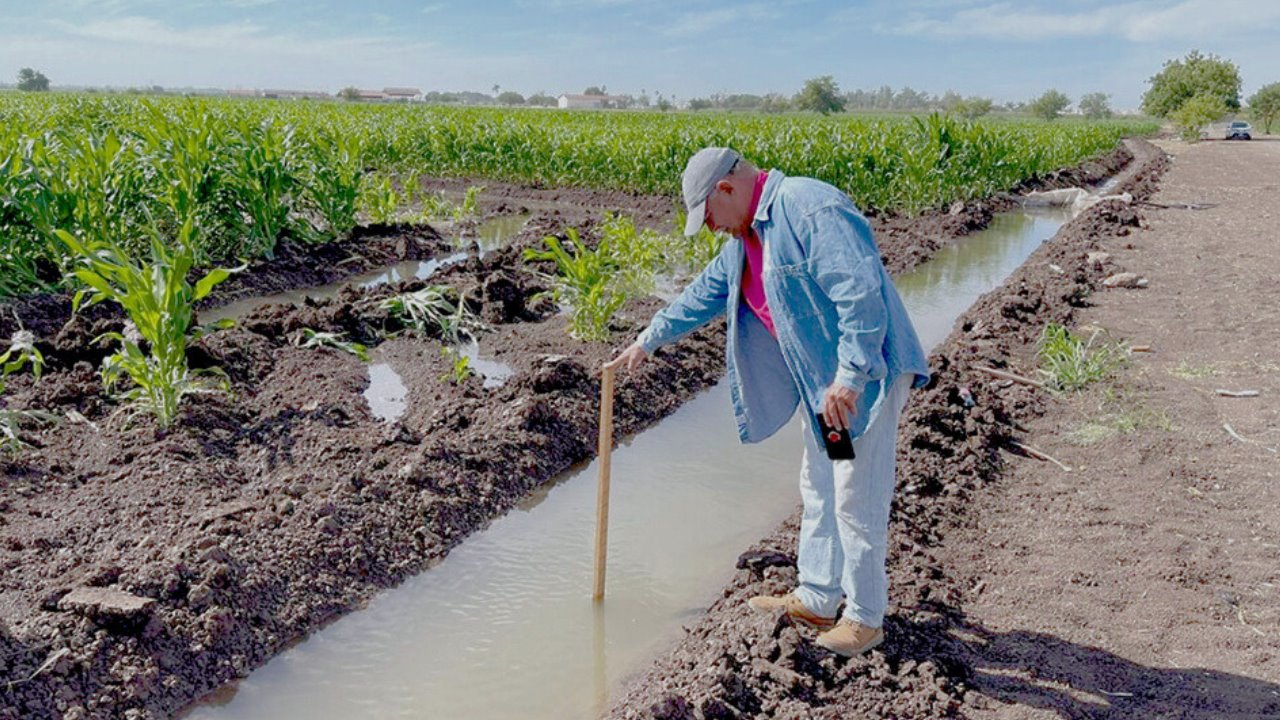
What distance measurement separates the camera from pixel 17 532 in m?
4.21

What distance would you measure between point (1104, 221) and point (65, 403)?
14.3m

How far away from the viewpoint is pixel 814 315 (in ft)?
10.0

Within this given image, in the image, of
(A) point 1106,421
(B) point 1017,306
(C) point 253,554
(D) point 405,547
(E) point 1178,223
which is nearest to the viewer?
(C) point 253,554

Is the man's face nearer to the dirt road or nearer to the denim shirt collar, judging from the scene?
the denim shirt collar

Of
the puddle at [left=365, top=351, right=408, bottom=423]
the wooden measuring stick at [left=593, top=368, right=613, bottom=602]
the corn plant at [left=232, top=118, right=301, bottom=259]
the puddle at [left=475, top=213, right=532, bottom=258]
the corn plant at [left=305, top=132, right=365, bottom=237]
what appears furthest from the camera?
the puddle at [left=475, top=213, right=532, bottom=258]

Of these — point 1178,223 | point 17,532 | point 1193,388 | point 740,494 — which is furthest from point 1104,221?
point 17,532

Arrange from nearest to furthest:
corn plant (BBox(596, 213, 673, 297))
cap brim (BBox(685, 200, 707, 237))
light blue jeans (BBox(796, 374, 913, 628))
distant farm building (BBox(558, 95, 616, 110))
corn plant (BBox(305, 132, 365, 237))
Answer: cap brim (BBox(685, 200, 707, 237)), light blue jeans (BBox(796, 374, 913, 628)), corn plant (BBox(596, 213, 673, 297)), corn plant (BBox(305, 132, 365, 237)), distant farm building (BBox(558, 95, 616, 110))

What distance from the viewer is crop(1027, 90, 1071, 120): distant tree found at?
10169 centimetres

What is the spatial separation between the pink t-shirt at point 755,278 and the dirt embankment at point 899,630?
1.12 meters

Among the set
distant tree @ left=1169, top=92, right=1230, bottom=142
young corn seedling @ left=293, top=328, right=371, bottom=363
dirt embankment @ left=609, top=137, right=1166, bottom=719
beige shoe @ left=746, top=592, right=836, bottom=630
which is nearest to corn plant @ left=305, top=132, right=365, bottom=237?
young corn seedling @ left=293, top=328, right=371, bottom=363

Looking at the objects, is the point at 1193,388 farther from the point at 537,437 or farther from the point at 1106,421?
the point at 537,437

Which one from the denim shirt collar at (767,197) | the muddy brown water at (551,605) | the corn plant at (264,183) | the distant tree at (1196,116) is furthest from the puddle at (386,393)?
the distant tree at (1196,116)

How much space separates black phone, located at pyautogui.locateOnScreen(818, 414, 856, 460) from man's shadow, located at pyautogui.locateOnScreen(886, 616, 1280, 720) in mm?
907

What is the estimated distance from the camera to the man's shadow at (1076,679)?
3.25 m
